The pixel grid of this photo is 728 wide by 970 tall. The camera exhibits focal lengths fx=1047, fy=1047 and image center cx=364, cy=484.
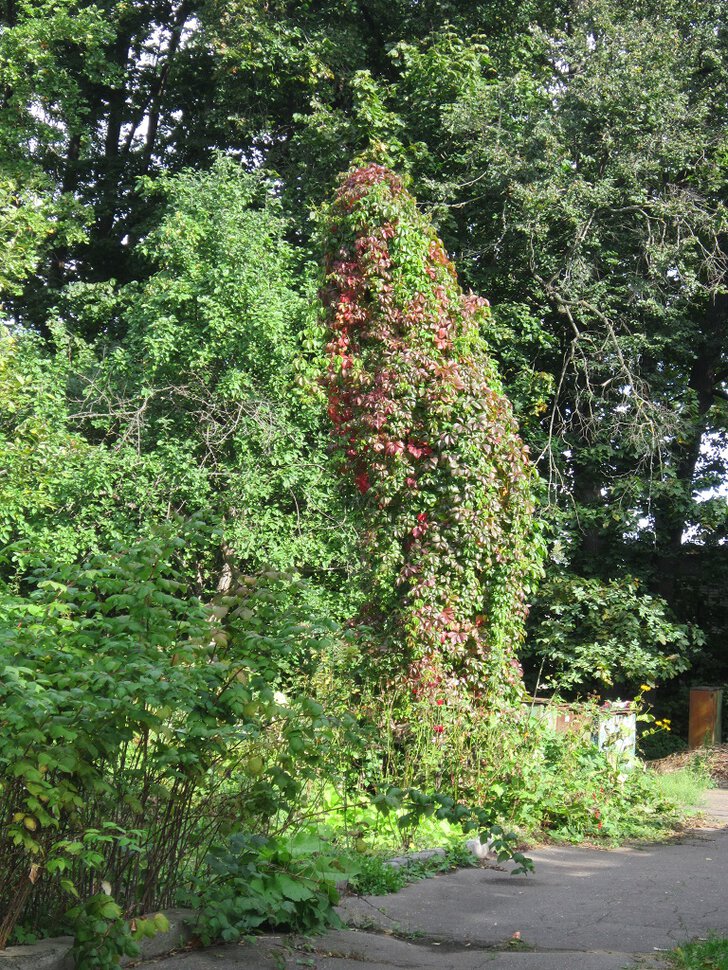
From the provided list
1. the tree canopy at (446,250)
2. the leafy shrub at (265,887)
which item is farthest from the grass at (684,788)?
the leafy shrub at (265,887)

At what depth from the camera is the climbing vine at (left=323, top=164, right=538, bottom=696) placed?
30.4 ft

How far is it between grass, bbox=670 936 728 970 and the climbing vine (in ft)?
13.3

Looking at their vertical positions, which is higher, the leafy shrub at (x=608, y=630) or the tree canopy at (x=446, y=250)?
the tree canopy at (x=446, y=250)

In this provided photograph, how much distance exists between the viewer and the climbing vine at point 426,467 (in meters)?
9.26

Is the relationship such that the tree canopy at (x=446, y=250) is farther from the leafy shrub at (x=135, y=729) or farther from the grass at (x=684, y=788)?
the leafy shrub at (x=135, y=729)

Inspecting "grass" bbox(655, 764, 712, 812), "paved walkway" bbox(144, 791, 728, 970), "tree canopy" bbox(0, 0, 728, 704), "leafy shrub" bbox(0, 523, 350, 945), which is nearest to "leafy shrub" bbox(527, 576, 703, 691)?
"tree canopy" bbox(0, 0, 728, 704)

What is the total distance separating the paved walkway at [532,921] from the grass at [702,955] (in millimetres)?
96

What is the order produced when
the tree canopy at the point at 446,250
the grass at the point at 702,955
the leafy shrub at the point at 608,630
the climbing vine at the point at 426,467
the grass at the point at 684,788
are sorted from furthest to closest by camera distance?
the leafy shrub at the point at 608,630, the tree canopy at the point at 446,250, the grass at the point at 684,788, the climbing vine at the point at 426,467, the grass at the point at 702,955

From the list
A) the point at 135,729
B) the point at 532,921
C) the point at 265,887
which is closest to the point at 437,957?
the point at 265,887

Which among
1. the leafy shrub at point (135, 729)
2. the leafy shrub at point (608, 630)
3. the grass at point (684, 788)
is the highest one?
the leafy shrub at point (608, 630)

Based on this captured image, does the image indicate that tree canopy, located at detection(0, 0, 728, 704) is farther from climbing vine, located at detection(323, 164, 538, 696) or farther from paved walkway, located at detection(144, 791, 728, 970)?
paved walkway, located at detection(144, 791, 728, 970)

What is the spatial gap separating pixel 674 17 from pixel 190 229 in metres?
8.41

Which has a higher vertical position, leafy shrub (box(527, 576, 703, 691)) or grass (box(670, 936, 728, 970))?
leafy shrub (box(527, 576, 703, 691))

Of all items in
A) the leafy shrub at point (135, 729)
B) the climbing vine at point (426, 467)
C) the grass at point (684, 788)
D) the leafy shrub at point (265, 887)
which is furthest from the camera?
the grass at point (684, 788)
